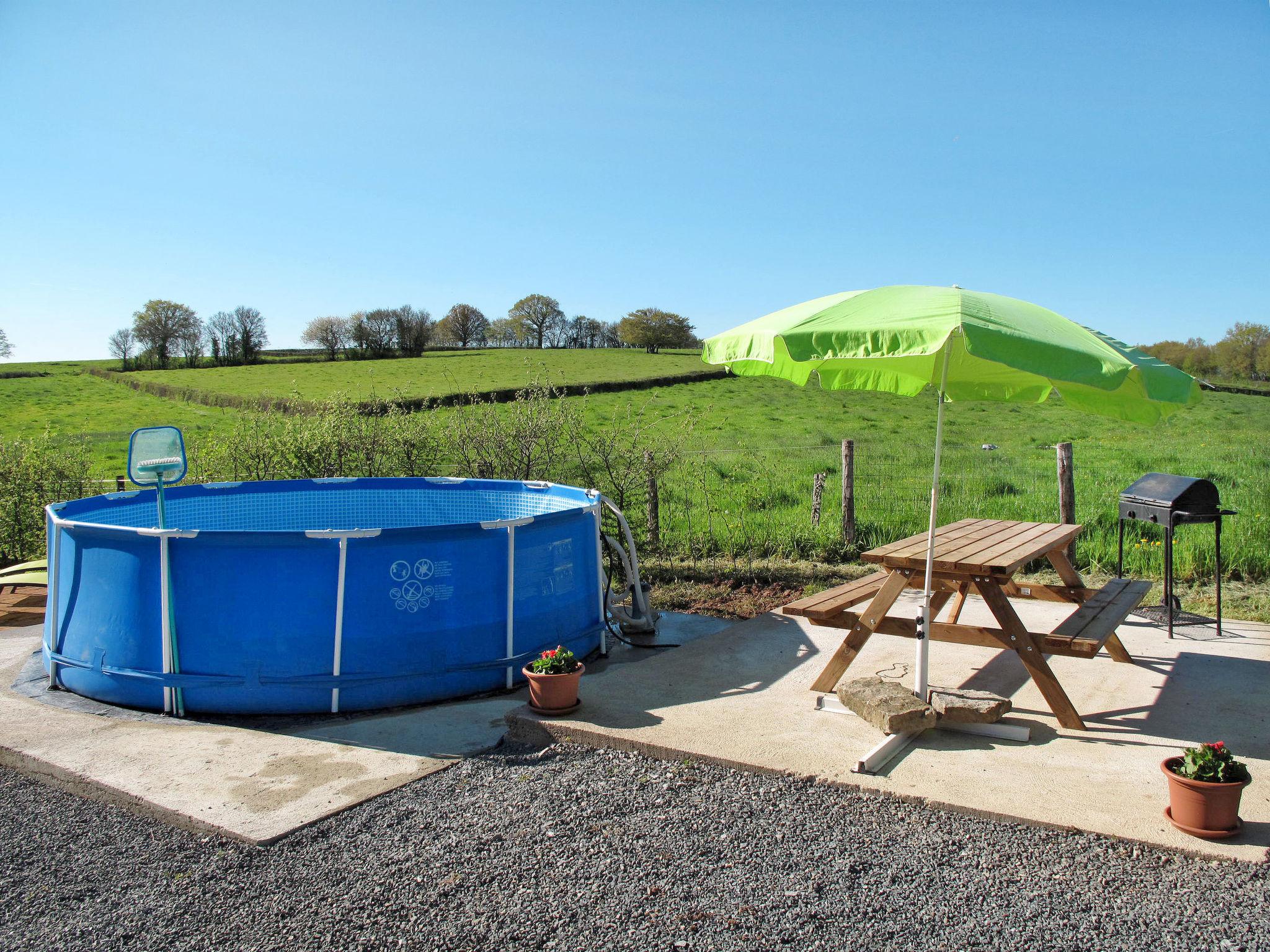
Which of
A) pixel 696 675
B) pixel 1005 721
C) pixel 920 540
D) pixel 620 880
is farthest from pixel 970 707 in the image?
pixel 620 880

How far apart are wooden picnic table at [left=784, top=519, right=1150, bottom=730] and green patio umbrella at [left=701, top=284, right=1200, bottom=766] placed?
265 millimetres

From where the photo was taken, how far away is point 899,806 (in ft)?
13.2

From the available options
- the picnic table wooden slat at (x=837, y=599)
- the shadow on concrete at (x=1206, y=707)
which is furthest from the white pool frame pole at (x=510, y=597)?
the shadow on concrete at (x=1206, y=707)

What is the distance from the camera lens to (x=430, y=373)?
43.9m

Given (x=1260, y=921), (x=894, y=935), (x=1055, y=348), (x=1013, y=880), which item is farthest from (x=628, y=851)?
(x=1055, y=348)

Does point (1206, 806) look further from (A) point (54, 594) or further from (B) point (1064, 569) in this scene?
(A) point (54, 594)

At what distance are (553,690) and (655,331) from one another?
58.9 metres

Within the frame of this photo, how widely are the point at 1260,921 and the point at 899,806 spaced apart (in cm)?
136

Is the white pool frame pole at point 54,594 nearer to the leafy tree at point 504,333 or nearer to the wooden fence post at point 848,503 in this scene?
the wooden fence post at point 848,503

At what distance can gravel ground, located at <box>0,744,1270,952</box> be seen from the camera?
3.12 meters

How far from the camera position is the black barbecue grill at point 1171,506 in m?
6.70

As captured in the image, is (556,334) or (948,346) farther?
(556,334)

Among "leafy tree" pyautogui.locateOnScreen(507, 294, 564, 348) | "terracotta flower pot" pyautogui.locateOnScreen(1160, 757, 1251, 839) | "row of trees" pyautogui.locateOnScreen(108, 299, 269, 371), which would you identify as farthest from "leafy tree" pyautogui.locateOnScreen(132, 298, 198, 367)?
"terracotta flower pot" pyautogui.locateOnScreen(1160, 757, 1251, 839)

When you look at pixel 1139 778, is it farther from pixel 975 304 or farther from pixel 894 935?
pixel 975 304
